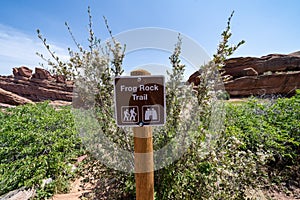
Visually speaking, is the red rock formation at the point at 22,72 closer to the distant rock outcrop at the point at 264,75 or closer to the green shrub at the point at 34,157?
the green shrub at the point at 34,157

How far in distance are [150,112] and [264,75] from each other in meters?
20.2

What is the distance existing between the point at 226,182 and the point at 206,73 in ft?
3.12

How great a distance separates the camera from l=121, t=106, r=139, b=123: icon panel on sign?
1.03 metres

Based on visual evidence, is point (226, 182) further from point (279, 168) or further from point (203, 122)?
point (279, 168)

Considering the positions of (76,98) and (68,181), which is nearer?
(76,98)

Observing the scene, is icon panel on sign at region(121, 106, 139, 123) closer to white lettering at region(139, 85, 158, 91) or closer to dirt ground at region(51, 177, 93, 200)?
white lettering at region(139, 85, 158, 91)

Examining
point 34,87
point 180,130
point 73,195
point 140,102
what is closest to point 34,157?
point 73,195

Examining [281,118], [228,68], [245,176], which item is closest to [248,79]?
[228,68]

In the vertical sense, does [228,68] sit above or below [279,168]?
above

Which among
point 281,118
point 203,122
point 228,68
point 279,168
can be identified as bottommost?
point 279,168

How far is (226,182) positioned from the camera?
154 cm

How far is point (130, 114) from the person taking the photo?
3.38 feet

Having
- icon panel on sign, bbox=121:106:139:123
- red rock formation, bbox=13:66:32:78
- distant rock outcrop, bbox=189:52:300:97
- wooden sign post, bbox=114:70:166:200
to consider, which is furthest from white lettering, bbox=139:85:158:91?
red rock formation, bbox=13:66:32:78

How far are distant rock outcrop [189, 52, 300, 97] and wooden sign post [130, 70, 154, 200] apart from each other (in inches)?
671
